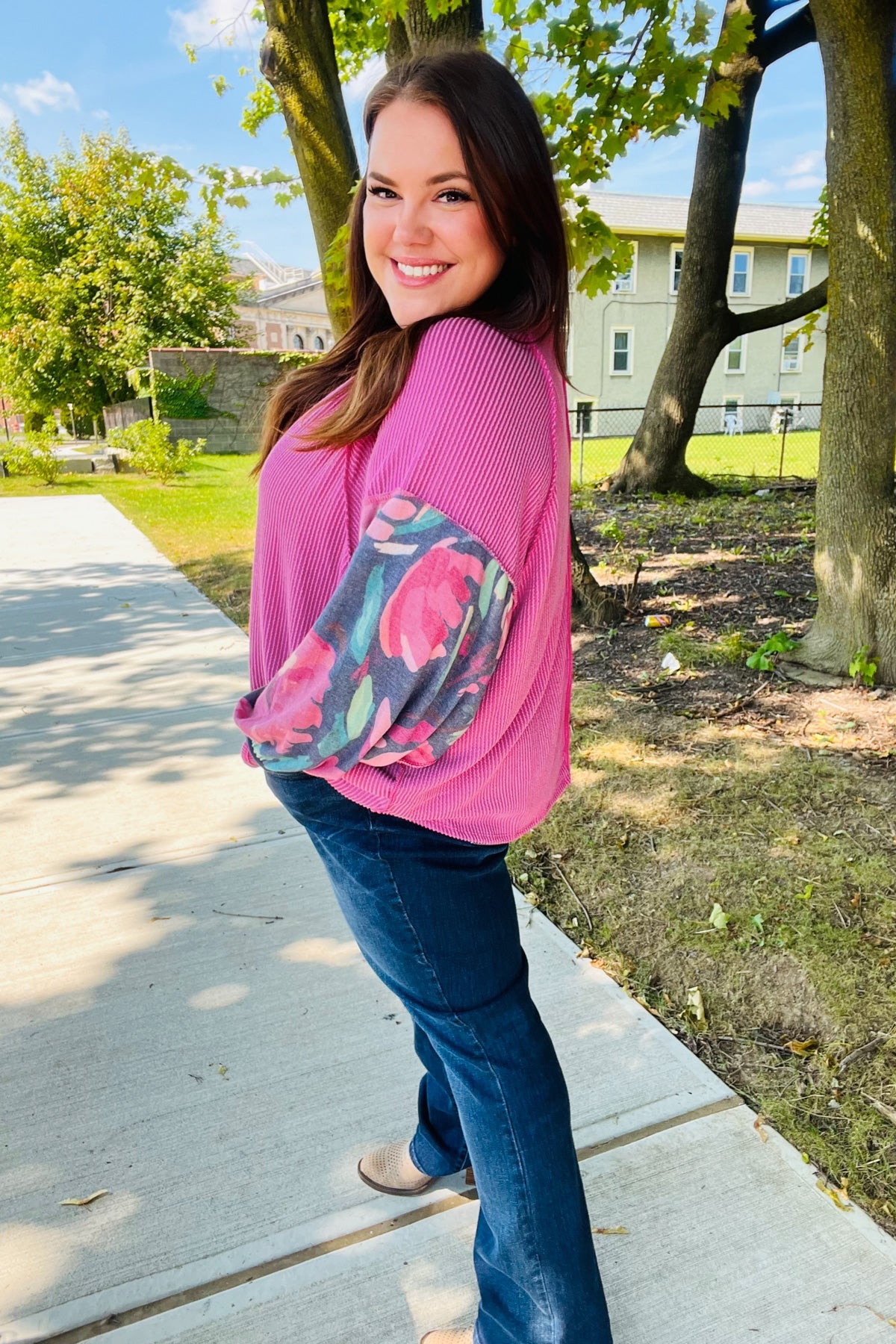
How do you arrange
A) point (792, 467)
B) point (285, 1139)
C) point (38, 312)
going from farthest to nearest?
1. point (38, 312)
2. point (792, 467)
3. point (285, 1139)

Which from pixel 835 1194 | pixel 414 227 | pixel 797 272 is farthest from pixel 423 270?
pixel 797 272

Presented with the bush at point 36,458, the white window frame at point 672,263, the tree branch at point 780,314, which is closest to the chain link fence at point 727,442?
the tree branch at point 780,314

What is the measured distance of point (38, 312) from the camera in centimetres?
2375

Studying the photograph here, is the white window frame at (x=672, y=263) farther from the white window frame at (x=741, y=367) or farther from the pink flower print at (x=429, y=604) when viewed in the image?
the pink flower print at (x=429, y=604)

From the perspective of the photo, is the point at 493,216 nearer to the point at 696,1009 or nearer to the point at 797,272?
the point at 696,1009

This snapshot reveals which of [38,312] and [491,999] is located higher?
[38,312]

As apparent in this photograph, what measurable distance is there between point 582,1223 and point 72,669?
4486 mm

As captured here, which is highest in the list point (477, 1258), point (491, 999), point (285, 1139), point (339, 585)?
point (339, 585)

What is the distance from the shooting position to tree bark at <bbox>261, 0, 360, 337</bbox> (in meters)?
4.85

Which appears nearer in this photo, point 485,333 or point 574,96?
point 485,333

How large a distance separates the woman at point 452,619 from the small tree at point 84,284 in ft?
A: 79.1

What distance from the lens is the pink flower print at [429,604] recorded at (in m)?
1.06

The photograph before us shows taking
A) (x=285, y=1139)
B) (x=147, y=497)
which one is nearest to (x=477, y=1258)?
(x=285, y=1139)

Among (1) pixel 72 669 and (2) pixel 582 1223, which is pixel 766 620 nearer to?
(1) pixel 72 669
